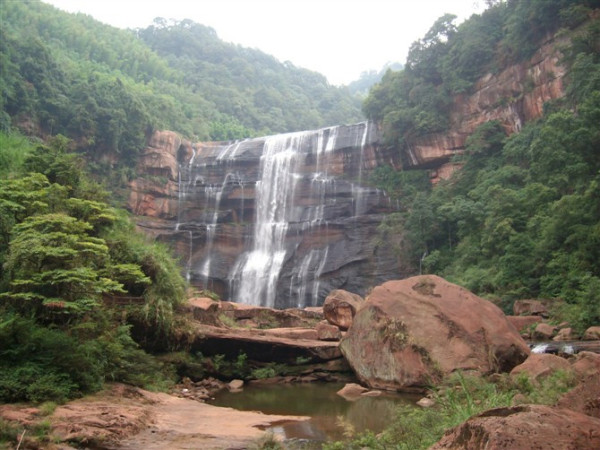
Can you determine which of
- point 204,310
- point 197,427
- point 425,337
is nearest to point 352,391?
point 425,337

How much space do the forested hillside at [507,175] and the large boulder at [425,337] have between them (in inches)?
255

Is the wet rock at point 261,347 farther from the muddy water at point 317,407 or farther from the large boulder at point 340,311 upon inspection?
the large boulder at point 340,311

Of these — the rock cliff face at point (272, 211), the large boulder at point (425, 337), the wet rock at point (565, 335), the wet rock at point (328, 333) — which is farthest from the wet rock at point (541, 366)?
the rock cliff face at point (272, 211)

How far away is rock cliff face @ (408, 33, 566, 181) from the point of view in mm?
30422

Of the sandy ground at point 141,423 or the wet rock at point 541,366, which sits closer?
the sandy ground at point 141,423

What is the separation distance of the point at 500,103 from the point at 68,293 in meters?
30.1

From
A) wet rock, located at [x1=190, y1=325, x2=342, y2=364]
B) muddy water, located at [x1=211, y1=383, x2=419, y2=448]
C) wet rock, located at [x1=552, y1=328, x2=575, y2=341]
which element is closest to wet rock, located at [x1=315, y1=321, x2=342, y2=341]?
wet rock, located at [x1=190, y1=325, x2=342, y2=364]

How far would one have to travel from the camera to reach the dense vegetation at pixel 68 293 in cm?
822

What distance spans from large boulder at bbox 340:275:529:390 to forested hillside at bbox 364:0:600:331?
647cm

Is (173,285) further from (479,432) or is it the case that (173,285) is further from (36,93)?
(36,93)

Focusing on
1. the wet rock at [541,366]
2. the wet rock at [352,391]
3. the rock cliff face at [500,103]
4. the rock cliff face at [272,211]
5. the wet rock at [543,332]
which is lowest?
the wet rock at [352,391]

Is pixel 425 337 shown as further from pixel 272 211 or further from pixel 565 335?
pixel 272 211

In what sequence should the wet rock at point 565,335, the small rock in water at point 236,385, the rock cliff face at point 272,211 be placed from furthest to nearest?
the rock cliff face at point 272,211, the wet rock at point 565,335, the small rock in water at point 236,385

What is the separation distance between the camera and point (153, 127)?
4009cm
